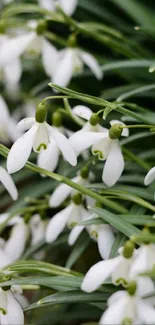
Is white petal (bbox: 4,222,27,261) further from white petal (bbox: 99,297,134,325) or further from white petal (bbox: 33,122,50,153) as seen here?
white petal (bbox: 99,297,134,325)

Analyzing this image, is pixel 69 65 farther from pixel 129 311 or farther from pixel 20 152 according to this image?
pixel 129 311

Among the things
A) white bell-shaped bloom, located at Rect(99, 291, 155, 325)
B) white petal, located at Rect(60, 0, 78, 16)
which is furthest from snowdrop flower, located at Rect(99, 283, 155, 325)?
white petal, located at Rect(60, 0, 78, 16)

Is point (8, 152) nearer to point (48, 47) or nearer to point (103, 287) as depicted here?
point (103, 287)

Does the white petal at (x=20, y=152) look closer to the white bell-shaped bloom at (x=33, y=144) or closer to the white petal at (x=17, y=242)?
the white bell-shaped bloom at (x=33, y=144)

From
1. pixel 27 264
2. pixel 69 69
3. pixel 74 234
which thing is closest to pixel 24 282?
pixel 27 264

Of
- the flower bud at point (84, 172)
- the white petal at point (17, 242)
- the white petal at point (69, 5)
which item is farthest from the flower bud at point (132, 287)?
the white petal at point (69, 5)

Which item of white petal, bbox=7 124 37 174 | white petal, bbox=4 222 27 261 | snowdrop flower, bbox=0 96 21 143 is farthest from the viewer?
snowdrop flower, bbox=0 96 21 143

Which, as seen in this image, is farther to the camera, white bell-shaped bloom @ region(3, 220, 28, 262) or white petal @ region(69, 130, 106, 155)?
white bell-shaped bloom @ region(3, 220, 28, 262)
